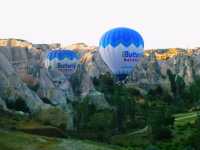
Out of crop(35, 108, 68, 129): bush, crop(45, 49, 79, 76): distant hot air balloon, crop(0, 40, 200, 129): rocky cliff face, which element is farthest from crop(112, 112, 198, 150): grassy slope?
crop(45, 49, 79, 76): distant hot air balloon

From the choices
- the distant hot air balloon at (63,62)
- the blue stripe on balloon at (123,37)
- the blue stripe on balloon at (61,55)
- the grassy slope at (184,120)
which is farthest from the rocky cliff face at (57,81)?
the grassy slope at (184,120)

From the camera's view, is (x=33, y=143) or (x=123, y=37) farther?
(x=123, y=37)

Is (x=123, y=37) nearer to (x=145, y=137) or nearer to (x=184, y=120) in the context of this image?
(x=184, y=120)

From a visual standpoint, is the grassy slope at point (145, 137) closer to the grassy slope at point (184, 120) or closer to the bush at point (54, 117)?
the grassy slope at point (184, 120)

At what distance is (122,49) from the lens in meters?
103

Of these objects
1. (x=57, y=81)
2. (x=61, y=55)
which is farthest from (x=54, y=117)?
(x=61, y=55)

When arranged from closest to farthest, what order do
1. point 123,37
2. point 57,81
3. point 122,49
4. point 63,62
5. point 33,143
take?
point 33,143, point 57,81, point 122,49, point 123,37, point 63,62

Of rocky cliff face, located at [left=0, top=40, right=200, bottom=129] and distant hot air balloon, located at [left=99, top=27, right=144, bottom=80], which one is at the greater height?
distant hot air balloon, located at [left=99, top=27, right=144, bottom=80]

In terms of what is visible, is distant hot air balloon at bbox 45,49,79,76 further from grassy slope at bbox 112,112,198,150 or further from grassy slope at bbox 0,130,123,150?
grassy slope at bbox 0,130,123,150

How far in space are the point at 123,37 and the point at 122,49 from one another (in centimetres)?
235

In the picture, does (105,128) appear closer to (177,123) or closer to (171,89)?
(177,123)

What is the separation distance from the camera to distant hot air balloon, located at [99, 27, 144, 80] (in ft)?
340

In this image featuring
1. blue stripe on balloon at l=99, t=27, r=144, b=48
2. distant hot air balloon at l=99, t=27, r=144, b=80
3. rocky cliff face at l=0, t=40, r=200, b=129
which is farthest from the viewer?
blue stripe on balloon at l=99, t=27, r=144, b=48

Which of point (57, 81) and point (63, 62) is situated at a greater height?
point (63, 62)
